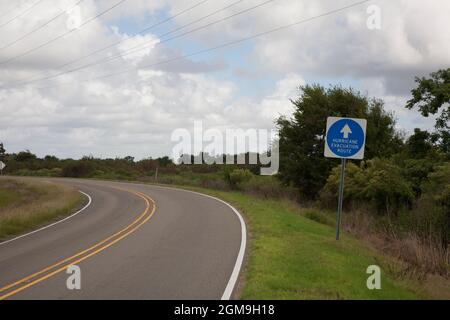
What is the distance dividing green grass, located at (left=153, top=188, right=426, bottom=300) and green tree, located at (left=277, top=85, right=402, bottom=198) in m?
22.5

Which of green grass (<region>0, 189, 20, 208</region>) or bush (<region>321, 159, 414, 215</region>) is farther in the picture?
green grass (<region>0, 189, 20, 208</region>)

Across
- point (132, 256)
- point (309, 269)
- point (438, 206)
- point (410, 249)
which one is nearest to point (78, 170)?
point (438, 206)

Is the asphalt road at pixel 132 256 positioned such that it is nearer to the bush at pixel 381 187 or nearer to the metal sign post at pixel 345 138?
the metal sign post at pixel 345 138

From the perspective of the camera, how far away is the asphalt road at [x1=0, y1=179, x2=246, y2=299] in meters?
9.89

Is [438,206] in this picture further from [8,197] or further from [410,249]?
[8,197]

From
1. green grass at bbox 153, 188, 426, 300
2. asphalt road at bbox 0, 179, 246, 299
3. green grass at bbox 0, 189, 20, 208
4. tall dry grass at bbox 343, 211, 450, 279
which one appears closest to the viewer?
green grass at bbox 153, 188, 426, 300

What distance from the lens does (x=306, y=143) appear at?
135 ft

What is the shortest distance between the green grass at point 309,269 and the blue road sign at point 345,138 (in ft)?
8.22

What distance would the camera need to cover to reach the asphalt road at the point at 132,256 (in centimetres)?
989

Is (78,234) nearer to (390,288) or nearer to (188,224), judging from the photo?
(188,224)

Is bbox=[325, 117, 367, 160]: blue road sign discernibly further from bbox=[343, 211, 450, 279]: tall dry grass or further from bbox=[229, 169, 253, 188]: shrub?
bbox=[229, 169, 253, 188]: shrub

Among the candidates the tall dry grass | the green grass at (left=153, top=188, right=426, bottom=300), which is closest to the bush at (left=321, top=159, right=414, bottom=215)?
the tall dry grass
